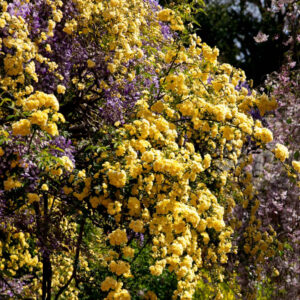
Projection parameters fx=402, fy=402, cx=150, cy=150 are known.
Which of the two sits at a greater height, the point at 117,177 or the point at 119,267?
the point at 117,177

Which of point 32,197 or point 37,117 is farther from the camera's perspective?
point 32,197

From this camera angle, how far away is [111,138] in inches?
113

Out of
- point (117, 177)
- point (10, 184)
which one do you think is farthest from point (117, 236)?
point (10, 184)

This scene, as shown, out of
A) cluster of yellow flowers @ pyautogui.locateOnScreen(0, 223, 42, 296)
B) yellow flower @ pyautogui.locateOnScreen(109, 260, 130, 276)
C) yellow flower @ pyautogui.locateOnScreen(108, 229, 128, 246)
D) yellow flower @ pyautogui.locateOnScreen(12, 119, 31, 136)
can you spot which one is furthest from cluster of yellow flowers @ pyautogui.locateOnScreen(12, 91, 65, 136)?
cluster of yellow flowers @ pyautogui.locateOnScreen(0, 223, 42, 296)

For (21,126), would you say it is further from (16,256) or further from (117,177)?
(16,256)

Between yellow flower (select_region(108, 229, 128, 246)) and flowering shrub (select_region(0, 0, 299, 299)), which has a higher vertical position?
flowering shrub (select_region(0, 0, 299, 299))

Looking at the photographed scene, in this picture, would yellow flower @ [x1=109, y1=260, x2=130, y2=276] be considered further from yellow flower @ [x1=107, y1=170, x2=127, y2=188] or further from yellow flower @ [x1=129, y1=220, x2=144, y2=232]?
yellow flower @ [x1=107, y1=170, x2=127, y2=188]

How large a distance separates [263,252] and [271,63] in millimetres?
14375

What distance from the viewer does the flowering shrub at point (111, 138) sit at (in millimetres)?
2373

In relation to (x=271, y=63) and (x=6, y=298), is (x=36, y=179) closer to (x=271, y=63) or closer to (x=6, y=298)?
(x=6, y=298)

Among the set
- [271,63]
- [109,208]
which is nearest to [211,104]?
[109,208]

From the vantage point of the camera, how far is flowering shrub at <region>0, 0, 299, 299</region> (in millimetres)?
2373

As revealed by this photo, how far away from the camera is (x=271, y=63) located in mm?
17109

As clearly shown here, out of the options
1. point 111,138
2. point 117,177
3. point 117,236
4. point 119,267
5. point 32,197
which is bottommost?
point 119,267
